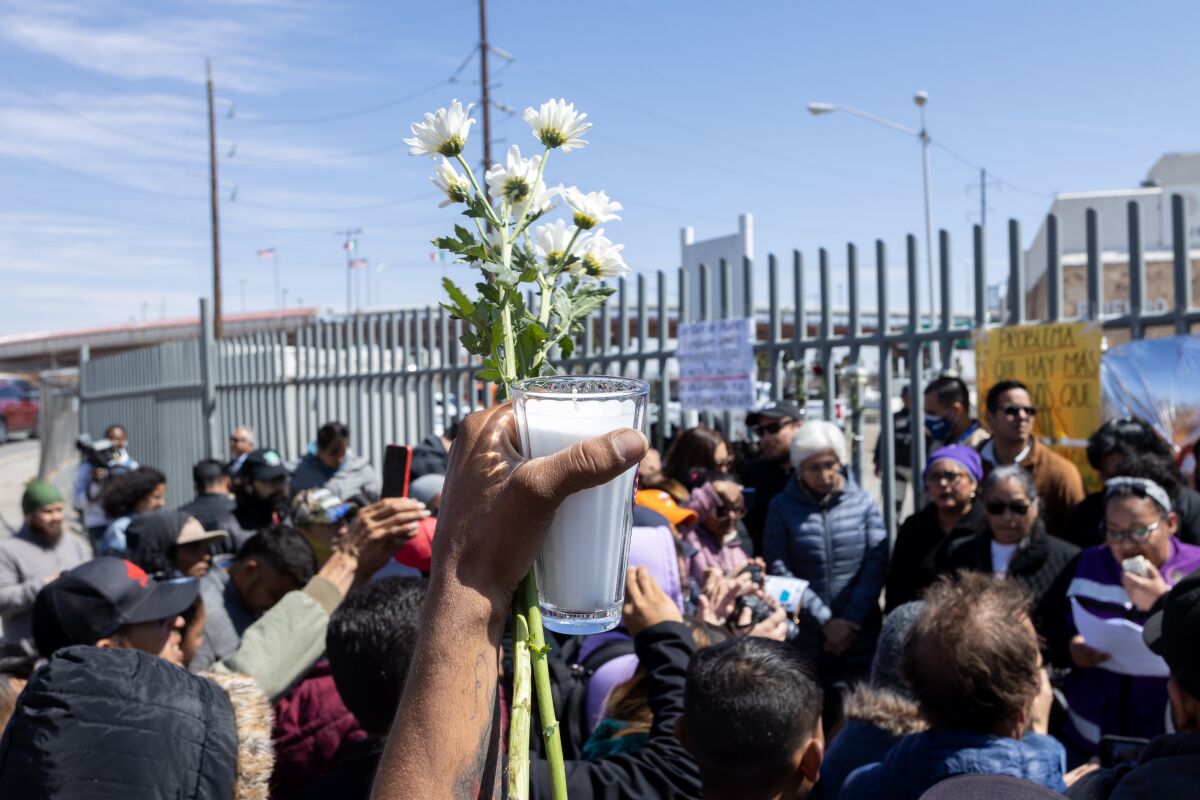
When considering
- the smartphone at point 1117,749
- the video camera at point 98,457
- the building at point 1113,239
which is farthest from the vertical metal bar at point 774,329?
the building at point 1113,239

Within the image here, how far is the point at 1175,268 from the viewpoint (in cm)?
483

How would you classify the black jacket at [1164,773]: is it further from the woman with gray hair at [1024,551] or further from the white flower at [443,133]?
the woman with gray hair at [1024,551]

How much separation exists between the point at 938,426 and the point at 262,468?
439cm

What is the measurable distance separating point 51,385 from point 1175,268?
19.0 m

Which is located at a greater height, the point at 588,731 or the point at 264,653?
the point at 264,653

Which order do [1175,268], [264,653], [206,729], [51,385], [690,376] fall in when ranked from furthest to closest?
[51,385] → [690,376] → [1175,268] → [264,653] → [206,729]

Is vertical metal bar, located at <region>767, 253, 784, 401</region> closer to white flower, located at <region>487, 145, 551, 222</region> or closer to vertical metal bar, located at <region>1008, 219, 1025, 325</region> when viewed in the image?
vertical metal bar, located at <region>1008, 219, 1025, 325</region>

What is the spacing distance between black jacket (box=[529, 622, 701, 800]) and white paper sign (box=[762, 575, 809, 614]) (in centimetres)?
158

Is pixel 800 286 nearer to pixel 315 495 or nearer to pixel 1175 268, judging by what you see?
pixel 1175 268

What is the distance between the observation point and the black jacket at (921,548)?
460 centimetres

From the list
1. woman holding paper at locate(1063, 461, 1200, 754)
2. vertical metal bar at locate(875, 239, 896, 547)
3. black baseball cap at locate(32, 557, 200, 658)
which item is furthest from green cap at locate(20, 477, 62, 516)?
woman holding paper at locate(1063, 461, 1200, 754)

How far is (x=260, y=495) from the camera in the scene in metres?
6.82

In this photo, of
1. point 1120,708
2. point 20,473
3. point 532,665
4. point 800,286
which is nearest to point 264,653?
point 532,665

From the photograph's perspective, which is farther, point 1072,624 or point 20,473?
point 20,473
